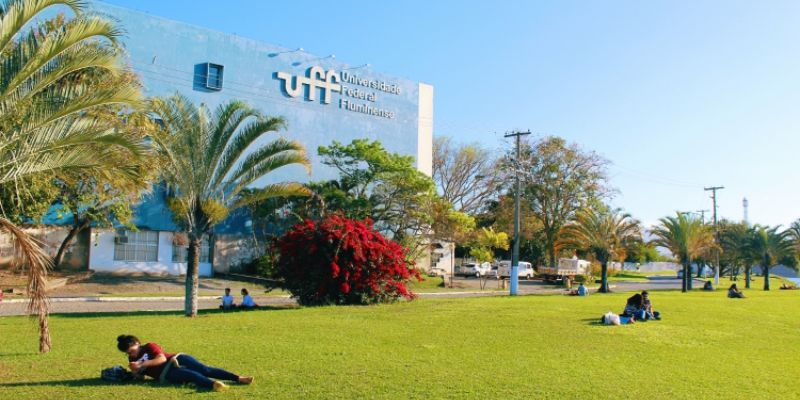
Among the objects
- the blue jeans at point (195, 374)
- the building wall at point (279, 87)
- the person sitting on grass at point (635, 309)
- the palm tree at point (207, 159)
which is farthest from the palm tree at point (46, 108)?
the building wall at point (279, 87)

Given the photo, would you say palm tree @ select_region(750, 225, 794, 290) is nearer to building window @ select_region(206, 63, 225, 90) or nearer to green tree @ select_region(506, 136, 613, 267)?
green tree @ select_region(506, 136, 613, 267)

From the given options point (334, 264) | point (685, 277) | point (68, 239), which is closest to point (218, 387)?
point (334, 264)

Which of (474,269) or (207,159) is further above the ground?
(207,159)

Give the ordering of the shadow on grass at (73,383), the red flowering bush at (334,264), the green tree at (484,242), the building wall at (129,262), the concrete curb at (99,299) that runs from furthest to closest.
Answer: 1. the green tree at (484,242)
2. the building wall at (129,262)
3. the concrete curb at (99,299)
4. the red flowering bush at (334,264)
5. the shadow on grass at (73,383)

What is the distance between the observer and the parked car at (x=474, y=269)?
57.7 meters

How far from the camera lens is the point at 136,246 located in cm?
3703

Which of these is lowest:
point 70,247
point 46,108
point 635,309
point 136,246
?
point 635,309

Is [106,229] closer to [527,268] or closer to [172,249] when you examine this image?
[172,249]

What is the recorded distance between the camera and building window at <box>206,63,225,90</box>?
38469mm

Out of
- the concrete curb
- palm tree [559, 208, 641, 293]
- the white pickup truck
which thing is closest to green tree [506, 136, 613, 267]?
the white pickup truck

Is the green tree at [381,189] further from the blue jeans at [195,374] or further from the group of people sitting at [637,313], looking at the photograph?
the blue jeans at [195,374]

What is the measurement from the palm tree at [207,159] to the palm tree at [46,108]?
7.14 m

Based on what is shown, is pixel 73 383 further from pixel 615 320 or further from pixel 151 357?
pixel 615 320

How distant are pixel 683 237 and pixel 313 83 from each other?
24.9 m
